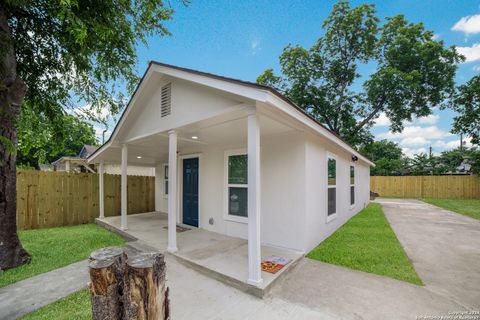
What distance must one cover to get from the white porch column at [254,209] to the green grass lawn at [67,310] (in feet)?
7.12

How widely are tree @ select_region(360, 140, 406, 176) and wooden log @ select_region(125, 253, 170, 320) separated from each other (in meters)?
19.5

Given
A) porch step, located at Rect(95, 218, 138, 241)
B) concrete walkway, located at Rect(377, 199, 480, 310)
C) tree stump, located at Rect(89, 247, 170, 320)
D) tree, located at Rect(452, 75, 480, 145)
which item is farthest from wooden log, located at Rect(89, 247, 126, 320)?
tree, located at Rect(452, 75, 480, 145)

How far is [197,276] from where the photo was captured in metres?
3.89

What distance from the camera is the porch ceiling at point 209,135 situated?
4.39 m

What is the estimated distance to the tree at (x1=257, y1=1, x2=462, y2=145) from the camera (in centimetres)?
1552

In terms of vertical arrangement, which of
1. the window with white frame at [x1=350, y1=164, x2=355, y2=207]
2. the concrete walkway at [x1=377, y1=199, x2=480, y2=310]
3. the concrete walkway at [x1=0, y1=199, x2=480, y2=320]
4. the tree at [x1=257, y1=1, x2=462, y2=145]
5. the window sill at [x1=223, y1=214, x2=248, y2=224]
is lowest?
the concrete walkway at [x1=377, y1=199, x2=480, y2=310]

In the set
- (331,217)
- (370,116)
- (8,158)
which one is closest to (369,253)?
(331,217)

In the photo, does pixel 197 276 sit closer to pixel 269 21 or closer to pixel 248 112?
pixel 248 112

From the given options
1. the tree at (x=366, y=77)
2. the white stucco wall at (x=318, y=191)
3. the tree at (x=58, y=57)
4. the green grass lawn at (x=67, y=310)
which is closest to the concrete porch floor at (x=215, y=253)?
the white stucco wall at (x=318, y=191)

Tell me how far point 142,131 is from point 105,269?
516 cm

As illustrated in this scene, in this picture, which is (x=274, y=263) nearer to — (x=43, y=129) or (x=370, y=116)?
(x=43, y=129)

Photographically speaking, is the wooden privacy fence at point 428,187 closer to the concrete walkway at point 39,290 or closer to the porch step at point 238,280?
the porch step at point 238,280

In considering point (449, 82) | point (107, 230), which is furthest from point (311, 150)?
point (449, 82)

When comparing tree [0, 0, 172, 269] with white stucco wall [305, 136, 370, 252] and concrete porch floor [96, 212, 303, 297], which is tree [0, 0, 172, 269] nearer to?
concrete porch floor [96, 212, 303, 297]
